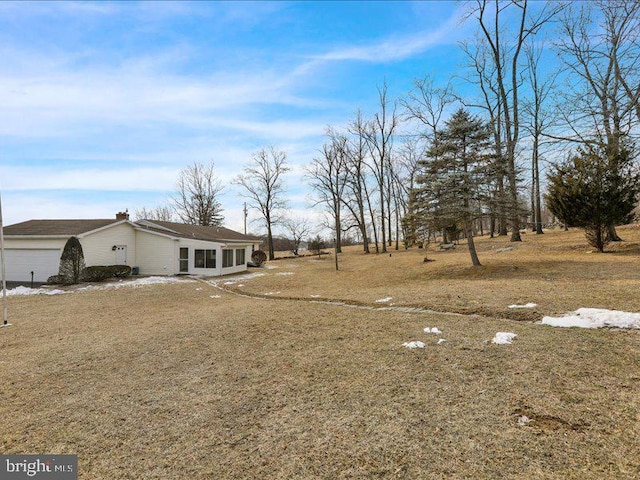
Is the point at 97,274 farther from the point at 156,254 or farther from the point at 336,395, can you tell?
the point at 336,395

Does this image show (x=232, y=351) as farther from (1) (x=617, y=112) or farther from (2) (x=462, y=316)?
(1) (x=617, y=112)

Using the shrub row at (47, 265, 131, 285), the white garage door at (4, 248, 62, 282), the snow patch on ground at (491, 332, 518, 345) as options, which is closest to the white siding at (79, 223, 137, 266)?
the shrub row at (47, 265, 131, 285)

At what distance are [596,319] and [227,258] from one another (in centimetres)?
2010

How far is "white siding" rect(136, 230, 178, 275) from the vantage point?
2056cm

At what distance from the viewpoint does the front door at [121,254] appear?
1973cm

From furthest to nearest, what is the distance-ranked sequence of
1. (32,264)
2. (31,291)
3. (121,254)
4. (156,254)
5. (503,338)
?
(156,254) → (121,254) → (32,264) → (31,291) → (503,338)

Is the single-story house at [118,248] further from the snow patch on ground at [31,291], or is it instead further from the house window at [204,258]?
the snow patch on ground at [31,291]

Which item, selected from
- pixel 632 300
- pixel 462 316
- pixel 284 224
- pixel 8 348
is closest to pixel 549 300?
pixel 632 300

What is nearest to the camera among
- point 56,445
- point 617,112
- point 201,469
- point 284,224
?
point 201,469

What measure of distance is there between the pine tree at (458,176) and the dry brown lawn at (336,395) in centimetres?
609

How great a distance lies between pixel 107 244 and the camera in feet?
62.3

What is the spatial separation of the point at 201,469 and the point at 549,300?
7.92m

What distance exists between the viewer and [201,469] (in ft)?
9.52

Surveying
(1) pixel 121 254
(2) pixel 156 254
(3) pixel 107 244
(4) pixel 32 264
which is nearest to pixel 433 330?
(2) pixel 156 254
